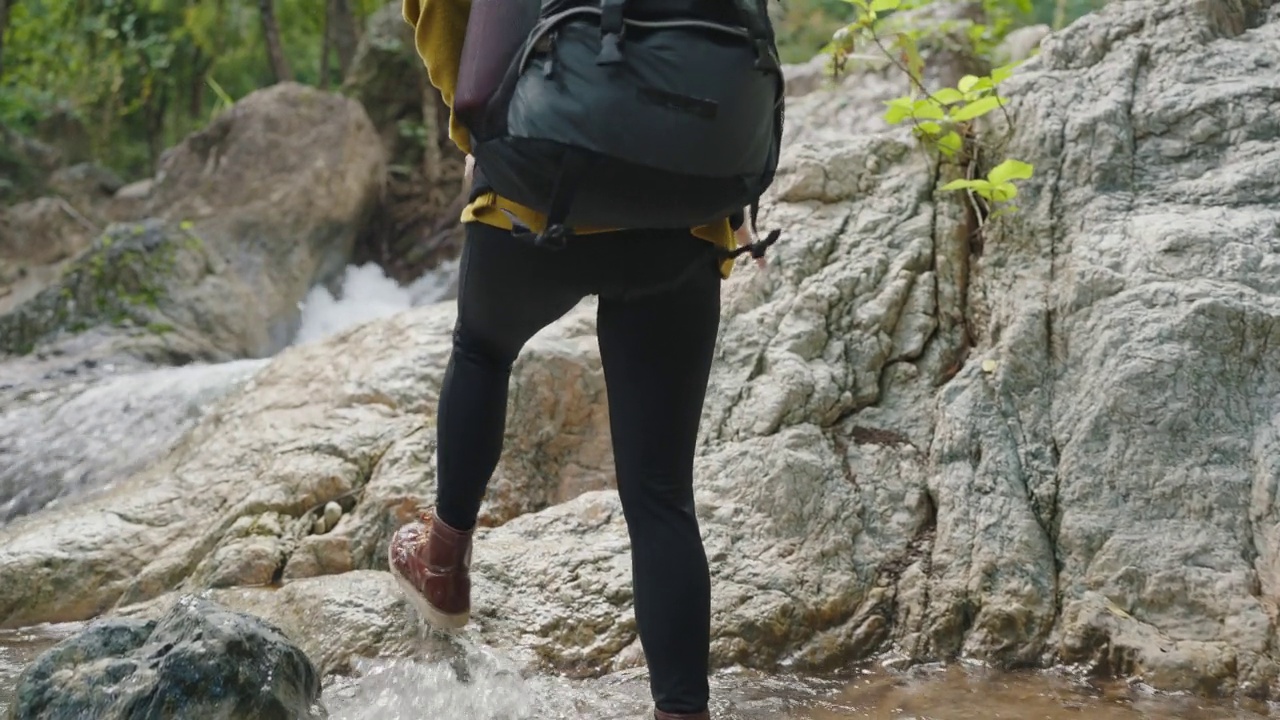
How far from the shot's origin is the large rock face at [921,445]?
2549 millimetres

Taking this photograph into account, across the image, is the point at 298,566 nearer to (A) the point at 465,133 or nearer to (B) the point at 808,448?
(B) the point at 808,448

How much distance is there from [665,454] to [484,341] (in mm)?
418

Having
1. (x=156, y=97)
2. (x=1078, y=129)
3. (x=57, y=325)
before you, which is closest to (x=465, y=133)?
(x=1078, y=129)

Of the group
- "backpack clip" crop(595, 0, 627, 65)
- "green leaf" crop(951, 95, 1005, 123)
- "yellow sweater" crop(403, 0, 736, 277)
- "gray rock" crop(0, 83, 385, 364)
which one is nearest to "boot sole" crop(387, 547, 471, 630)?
"yellow sweater" crop(403, 0, 736, 277)

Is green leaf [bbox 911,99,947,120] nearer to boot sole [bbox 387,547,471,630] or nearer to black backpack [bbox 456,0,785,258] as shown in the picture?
black backpack [bbox 456,0,785,258]

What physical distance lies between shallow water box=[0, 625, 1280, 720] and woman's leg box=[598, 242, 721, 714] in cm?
41

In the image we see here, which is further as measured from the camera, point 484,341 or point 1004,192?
point 1004,192

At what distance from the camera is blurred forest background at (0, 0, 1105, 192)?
1046 cm

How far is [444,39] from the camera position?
1.81 meters

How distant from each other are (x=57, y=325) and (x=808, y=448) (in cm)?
537

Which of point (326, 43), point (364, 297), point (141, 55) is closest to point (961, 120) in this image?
point (364, 297)

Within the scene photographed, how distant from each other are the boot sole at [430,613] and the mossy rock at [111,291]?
4.86 meters

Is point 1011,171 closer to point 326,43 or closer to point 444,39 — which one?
point 444,39

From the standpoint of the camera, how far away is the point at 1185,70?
3.48 meters
